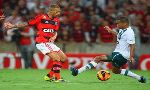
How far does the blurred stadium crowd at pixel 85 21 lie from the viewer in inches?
892

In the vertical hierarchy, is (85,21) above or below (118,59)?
above

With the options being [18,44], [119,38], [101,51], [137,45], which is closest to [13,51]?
[18,44]

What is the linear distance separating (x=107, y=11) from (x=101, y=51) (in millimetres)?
1691

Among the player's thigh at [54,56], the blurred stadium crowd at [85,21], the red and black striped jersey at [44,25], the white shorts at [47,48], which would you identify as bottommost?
the player's thigh at [54,56]

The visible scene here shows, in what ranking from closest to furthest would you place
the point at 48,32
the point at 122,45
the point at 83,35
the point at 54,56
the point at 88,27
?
the point at 54,56 < the point at 122,45 < the point at 48,32 < the point at 88,27 < the point at 83,35

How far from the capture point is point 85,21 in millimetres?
23031

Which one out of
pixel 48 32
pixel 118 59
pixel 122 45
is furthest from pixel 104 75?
pixel 48 32

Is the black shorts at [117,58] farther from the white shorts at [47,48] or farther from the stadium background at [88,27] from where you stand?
the stadium background at [88,27]

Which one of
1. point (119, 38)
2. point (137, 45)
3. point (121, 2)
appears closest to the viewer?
point (119, 38)

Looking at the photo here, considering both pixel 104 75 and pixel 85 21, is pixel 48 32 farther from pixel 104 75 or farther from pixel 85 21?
pixel 85 21

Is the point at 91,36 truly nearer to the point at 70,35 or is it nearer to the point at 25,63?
the point at 70,35

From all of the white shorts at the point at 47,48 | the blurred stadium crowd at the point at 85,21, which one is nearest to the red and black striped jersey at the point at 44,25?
the white shorts at the point at 47,48

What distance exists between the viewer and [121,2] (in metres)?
24.2

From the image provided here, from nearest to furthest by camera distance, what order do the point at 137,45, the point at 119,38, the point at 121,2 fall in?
1. the point at 119,38
2. the point at 137,45
3. the point at 121,2
